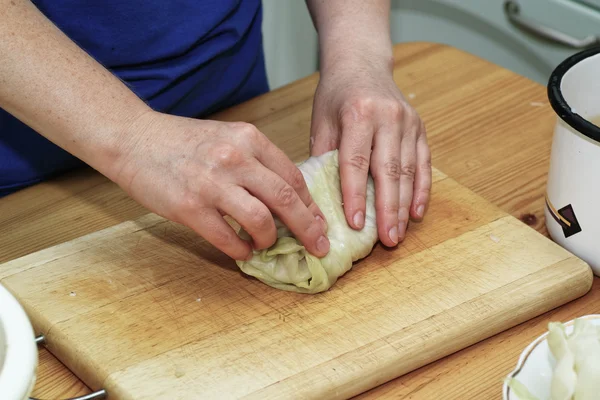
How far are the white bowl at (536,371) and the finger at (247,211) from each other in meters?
0.43

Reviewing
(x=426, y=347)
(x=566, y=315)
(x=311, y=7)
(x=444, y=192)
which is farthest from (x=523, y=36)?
(x=426, y=347)

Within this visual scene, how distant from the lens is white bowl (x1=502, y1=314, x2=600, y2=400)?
0.99 m

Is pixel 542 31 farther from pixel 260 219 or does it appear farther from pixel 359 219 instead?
pixel 260 219

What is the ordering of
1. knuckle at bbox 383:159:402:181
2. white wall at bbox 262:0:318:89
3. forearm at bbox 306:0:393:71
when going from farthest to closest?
1. white wall at bbox 262:0:318:89
2. forearm at bbox 306:0:393:71
3. knuckle at bbox 383:159:402:181

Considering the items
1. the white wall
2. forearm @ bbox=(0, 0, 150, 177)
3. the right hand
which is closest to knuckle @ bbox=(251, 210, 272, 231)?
the right hand

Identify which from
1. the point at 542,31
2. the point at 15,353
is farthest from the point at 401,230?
the point at 542,31

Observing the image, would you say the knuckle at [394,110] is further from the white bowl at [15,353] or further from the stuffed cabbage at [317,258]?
the white bowl at [15,353]

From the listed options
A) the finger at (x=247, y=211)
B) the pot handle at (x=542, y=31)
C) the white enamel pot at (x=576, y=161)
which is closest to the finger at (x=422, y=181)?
the white enamel pot at (x=576, y=161)

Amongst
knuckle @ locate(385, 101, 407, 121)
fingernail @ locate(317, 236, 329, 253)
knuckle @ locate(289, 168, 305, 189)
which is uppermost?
knuckle @ locate(289, 168, 305, 189)

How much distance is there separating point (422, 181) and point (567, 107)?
0.34 meters

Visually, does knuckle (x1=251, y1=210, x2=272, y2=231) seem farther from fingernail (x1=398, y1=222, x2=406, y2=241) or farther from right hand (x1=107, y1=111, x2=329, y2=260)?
fingernail (x1=398, y1=222, x2=406, y2=241)

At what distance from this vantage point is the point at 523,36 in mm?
2607

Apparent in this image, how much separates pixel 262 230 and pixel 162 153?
0.63ft

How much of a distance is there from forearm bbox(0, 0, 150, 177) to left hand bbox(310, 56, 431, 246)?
1.28ft
